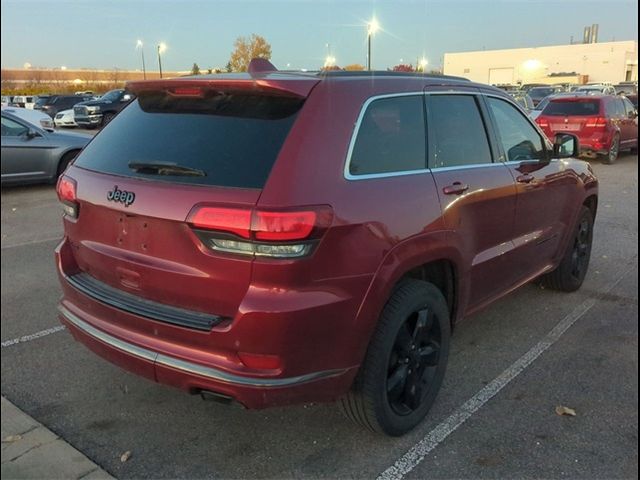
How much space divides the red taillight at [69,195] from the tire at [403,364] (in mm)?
1590

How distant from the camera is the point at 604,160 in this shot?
1492 centimetres

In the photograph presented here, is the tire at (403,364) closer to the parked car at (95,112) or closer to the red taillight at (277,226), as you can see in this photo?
the red taillight at (277,226)

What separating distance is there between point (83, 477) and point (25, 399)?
2.95ft

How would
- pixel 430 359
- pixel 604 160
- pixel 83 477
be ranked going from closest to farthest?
1. pixel 83 477
2. pixel 430 359
3. pixel 604 160

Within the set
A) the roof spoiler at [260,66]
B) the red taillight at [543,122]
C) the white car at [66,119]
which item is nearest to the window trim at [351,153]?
the roof spoiler at [260,66]

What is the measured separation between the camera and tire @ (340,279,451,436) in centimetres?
266

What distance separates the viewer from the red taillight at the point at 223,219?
7.30ft

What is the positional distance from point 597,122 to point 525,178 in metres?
11.6

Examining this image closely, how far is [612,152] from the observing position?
14.6 meters

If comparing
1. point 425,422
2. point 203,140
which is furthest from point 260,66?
point 425,422

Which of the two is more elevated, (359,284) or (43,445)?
(359,284)

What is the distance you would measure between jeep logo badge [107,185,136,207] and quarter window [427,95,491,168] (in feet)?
4.93

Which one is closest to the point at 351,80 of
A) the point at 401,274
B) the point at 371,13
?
the point at 371,13

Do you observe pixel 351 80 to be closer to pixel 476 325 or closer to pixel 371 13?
pixel 371 13
